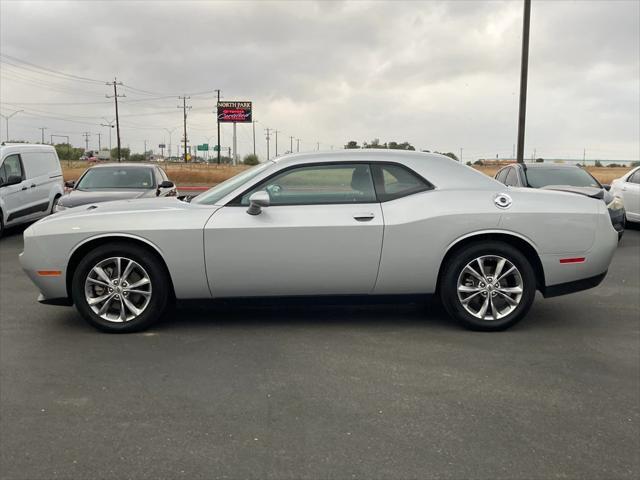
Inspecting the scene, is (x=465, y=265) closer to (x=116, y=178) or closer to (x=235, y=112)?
(x=116, y=178)

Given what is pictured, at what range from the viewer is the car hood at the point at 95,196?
33.5 ft

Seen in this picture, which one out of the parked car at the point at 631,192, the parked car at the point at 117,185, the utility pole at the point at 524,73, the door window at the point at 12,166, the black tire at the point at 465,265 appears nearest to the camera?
the black tire at the point at 465,265

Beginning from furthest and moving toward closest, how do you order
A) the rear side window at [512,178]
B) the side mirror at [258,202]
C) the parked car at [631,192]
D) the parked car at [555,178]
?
the parked car at [631,192], the rear side window at [512,178], the parked car at [555,178], the side mirror at [258,202]

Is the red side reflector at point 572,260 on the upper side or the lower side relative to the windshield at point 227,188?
lower

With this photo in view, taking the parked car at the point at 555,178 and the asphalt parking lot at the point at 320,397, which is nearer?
the asphalt parking lot at the point at 320,397

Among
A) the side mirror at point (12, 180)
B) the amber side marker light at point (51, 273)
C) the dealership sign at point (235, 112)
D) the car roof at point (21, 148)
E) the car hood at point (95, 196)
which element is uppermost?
the dealership sign at point (235, 112)

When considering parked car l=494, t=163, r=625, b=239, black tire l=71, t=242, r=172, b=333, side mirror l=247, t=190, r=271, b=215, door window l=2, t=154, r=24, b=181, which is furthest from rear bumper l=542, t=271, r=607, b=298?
door window l=2, t=154, r=24, b=181

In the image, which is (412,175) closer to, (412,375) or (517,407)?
(412,375)

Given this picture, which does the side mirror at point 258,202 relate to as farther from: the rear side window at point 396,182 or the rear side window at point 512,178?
the rear side window at point 512,178

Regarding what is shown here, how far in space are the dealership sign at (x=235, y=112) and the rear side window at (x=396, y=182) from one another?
88259 mm

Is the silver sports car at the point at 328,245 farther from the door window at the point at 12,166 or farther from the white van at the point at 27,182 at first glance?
the door window at the point at 12,166

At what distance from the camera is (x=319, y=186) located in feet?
17.5

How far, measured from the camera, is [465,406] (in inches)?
145

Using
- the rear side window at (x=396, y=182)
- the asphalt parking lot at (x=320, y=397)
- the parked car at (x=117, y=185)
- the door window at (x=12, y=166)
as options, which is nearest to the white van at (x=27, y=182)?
the door window at (x=12, y=166)
